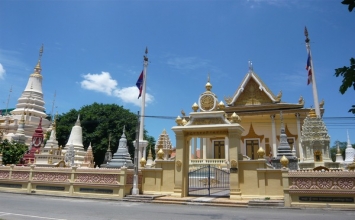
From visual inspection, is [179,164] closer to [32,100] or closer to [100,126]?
[100,126]

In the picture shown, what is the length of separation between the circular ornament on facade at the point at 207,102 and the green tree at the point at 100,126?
26.5 metres

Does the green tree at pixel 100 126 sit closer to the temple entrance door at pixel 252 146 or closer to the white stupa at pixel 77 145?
the white stupa at pixel 77 145

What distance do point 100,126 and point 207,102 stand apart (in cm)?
3142

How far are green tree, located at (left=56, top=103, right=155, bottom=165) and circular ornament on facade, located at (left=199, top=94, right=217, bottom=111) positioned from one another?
87.0 feet

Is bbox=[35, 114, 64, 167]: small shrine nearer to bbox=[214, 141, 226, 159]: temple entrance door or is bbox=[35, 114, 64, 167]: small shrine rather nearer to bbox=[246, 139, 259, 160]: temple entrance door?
bbox=[214, 141, 226, 159]: temple entrance door

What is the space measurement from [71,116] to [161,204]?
3726 cm

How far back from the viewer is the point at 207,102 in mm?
14477

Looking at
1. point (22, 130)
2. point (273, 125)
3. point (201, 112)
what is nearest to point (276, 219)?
point (201, 112)

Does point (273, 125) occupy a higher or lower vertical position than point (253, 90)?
lower

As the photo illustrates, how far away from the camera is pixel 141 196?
13570 mm

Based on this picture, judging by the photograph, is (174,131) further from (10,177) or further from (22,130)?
(22,130)

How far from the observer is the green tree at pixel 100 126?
42.0 metres

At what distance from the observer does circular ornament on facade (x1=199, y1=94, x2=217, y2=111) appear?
14.4 meters

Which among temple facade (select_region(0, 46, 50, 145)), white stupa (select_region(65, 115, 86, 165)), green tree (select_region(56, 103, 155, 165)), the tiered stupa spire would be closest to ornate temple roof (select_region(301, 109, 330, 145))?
white stupa (select_region(65, 115, 86, 165))
